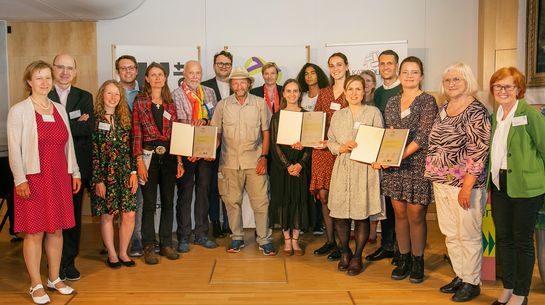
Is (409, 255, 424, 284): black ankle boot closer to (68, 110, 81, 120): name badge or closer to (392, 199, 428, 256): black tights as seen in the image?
(392, 199, 428, 256): black tights

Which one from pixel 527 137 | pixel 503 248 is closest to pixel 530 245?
pixel 503 248

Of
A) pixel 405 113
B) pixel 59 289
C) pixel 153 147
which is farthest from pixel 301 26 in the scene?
pixel 59 289

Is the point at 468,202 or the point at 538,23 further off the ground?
the point at 538,23

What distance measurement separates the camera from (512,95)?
3168 mm

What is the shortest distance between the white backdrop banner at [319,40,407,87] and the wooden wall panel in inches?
118

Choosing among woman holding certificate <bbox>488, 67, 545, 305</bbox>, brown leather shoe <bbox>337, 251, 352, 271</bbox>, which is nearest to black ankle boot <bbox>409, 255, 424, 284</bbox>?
brown leather shoe <bbox>337, 251, 352, 271</bbox>

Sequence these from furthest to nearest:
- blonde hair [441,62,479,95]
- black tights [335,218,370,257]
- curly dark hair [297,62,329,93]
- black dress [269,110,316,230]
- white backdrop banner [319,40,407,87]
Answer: white backdrop banner [319,40,407,87]
curly dark hair [297,62,329,93]
black dress [269,110,316,230]
black tights [335,218,370,257]
blonde hair [441,62,479,95]

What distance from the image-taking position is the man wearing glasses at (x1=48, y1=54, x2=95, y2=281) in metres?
4.02

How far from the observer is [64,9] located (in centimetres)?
575

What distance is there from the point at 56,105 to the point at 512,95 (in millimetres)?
3041

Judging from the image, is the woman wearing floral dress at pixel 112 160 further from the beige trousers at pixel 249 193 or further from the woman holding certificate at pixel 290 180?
the woman holding certificate at pixel 290 180

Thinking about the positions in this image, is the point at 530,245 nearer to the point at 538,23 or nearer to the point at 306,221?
the point at 306,221

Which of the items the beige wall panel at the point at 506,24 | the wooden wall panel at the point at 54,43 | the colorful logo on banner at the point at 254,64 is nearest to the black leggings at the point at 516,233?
the beige wall panel at the point at 506,24

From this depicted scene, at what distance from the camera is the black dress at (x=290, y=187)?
15.1 ft
